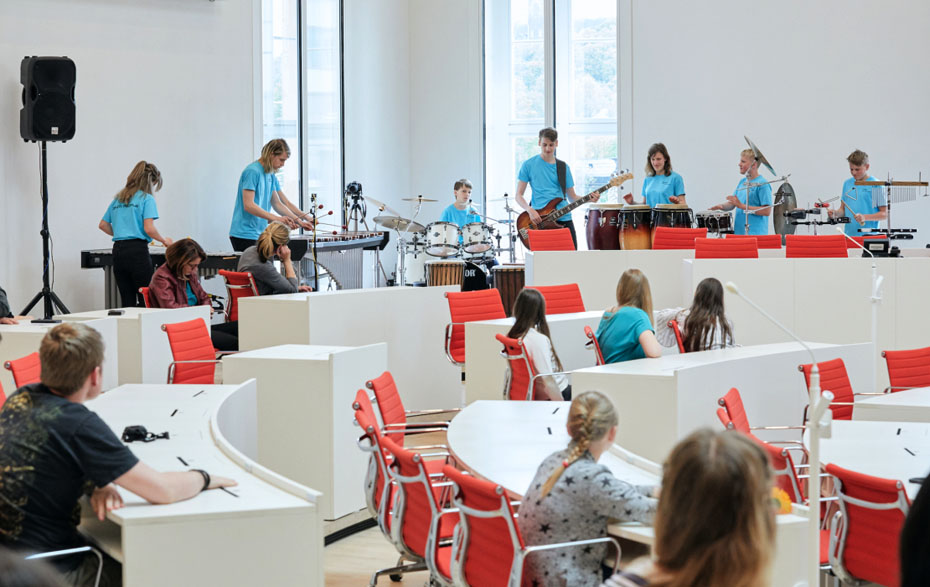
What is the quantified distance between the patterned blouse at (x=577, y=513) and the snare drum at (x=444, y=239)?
8.01m

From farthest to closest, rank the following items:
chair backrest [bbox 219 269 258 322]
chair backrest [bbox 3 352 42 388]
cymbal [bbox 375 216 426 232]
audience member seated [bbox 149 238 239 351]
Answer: cymbal [bbox 375 216 426 232] < chair backrest [bbox 219 269 258 322] < audience member seated [bbox 149 238 239 351] < chair backrest [bbox 3 352 42 388]

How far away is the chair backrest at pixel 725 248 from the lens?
26.5 ft

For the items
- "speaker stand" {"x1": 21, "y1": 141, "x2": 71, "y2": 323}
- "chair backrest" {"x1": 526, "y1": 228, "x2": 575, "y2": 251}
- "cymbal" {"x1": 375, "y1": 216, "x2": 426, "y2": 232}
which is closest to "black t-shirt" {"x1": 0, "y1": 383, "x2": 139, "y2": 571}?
"speaker stand" {"x1": 21, "y1": 141, "x2": 71, "y2": 323}

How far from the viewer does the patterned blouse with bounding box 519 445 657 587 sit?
3016 mm

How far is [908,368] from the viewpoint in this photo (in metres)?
5.69

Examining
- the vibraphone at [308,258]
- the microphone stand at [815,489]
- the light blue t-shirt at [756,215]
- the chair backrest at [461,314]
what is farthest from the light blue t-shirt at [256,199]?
the microphone stand at [815,489]

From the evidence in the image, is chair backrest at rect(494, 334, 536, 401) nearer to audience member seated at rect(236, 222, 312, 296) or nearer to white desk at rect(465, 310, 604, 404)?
white desk at rect(465, 310, 604, 404)

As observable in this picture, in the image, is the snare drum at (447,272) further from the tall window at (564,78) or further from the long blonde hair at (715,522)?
the long blonde hair at (715,522)

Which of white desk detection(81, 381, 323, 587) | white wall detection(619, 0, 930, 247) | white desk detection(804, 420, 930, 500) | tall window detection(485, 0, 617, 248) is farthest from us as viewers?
tall window detection(485, 0, 617, 248)

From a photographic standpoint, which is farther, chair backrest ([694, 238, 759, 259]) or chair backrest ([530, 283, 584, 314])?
chair backrest ([694, 238, 759, 259])

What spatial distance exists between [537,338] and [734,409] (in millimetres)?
1708

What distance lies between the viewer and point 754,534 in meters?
1.72

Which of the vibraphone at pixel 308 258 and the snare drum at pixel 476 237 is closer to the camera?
the vibraphone at pixel 308 258

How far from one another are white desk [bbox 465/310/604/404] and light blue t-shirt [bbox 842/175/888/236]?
3.81 metres
